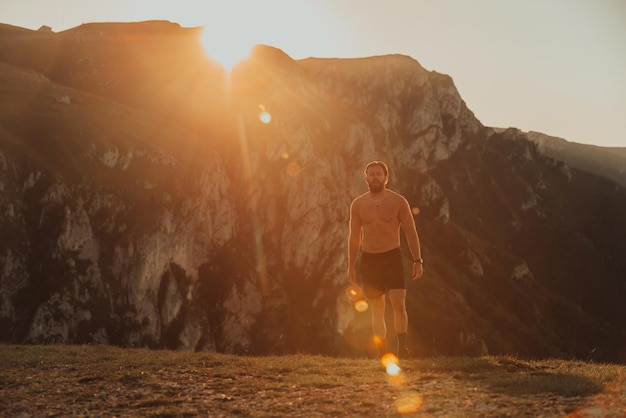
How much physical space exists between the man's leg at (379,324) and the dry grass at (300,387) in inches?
22.7

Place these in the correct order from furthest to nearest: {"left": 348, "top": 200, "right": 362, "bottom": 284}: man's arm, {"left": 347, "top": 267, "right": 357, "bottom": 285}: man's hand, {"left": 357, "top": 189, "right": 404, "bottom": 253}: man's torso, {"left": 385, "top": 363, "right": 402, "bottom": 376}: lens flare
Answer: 1. {"left": 347, "top": 267, "right": 357, "bottom": 285}: man's hand
2. {"left": 348, "top": 200, "right": 362, "bottom": 284}: man's arm
3. {"left": 357, "top": 189, "right": 404, "bottom": 253}: man's torso
4. {"left": 385, "top": 363, "right": 402, "bottom": 376}: lens flare

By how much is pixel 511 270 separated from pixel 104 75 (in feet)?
441

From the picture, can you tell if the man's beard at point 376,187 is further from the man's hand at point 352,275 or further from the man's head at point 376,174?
the man's hand at point 352,275

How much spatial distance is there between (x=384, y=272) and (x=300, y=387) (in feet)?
11.9

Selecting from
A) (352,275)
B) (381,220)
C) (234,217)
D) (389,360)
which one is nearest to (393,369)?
(389,360)

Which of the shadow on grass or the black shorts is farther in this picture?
the black shorts

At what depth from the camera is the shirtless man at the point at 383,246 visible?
39.6ft

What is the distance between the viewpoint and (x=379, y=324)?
40.2 ft

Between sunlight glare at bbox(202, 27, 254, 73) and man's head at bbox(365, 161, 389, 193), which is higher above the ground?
sunlight glare at bbox(202, 27, 254, 73)

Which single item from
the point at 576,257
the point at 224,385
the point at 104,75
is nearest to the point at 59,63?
the point at 104,75

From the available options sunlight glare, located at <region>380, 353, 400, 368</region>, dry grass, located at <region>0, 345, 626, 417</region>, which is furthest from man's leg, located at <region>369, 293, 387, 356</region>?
dry grass, located at <region>0, 345, 626, 417</region>

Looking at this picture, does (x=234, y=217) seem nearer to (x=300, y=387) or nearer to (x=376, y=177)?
(x=376, y=177)

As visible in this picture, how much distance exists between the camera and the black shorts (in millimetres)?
12102

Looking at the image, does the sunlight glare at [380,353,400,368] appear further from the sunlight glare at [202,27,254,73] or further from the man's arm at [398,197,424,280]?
the sunlight glare at [202,27,254,73]
